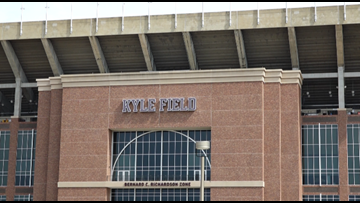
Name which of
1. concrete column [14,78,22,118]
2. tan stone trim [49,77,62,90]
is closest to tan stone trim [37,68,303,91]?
tan stone trim [49,77,62,90]

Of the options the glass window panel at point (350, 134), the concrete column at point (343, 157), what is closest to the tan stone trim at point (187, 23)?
the concrete column at point (343, 157)

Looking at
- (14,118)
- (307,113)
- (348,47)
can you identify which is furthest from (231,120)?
(14,118)

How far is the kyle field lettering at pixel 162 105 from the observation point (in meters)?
67.2

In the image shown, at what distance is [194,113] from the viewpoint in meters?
66.9

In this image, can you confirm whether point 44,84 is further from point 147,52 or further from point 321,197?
point 321,197

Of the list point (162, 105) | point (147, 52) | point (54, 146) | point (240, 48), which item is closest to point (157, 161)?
point (162, 105)

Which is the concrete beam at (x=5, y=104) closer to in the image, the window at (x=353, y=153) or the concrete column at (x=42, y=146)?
the concrete column at (x=42, y=146)

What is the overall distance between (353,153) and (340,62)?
9.75 m

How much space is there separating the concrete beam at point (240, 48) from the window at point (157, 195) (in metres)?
15.3

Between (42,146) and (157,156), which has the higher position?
(42,146)

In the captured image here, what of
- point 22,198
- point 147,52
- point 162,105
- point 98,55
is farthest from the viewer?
point 98,55

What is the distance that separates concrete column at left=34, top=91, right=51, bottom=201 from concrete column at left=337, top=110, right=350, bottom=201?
100ft

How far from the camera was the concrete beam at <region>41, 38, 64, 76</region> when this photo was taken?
245ft

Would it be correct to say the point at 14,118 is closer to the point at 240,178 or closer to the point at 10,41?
the point at 10,41
